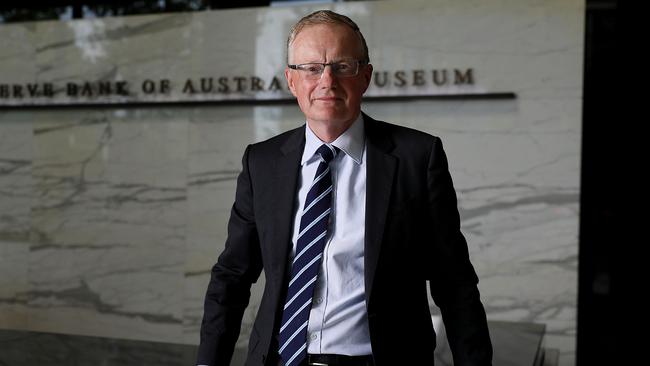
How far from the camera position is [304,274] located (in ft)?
5.40

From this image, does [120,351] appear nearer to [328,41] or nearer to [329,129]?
[329,129]

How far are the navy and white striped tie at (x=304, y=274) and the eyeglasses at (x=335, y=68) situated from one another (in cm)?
26

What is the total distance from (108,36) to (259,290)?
89.4 inches

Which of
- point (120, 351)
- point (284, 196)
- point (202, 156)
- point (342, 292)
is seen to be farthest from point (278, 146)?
point (202, 156)

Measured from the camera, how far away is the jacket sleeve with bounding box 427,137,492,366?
1627 millimetres

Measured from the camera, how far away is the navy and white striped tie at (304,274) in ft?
5.37

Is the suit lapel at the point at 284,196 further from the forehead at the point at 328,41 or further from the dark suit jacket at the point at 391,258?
the forehead at the point at 328,41

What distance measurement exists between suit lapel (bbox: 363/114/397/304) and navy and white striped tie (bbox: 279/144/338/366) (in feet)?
0.33

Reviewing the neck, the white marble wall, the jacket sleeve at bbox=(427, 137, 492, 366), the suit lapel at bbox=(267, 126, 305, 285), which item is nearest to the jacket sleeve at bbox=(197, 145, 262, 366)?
the suit lapel at bbox=(267, 126, 305, 285)

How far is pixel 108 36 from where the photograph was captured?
5586mm

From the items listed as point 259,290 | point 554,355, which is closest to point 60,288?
point 259,290

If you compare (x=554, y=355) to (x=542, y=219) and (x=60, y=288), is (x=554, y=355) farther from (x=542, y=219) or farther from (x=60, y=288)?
(x=60, y=288)

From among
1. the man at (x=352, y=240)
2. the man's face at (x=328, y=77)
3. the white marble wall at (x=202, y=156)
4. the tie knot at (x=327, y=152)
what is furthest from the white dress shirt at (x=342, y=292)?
the white marble wall at (x=202, y=156)

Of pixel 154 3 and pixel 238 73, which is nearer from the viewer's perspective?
pixel 238 73
